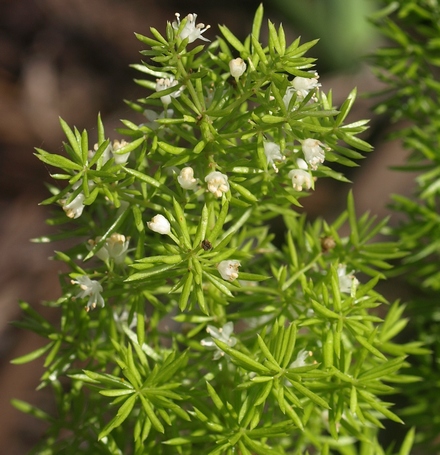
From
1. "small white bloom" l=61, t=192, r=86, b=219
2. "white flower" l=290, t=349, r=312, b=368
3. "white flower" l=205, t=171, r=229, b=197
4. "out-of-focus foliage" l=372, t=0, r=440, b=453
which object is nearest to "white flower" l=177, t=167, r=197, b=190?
"white flower" l=205, t=171, r=229, b=197

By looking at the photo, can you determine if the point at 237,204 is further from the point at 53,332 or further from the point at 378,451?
the point at 378,451

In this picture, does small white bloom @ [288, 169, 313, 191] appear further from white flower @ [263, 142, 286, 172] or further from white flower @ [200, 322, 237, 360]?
white flower @ [200, 322, 237, 360]

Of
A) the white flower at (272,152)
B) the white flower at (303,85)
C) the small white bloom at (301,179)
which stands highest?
the white flower at (303,85)

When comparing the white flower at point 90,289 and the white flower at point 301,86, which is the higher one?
the white flower at point 301,86

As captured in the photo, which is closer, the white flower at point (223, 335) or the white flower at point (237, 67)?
the white flower at point (237, 67)

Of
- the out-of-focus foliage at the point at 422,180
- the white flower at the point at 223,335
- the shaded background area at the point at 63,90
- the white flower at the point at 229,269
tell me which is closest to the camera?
the white flower at the point at 229,269

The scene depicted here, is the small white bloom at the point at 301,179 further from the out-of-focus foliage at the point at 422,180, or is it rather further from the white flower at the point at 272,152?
the out-of-focus foliage at the point at 422,180

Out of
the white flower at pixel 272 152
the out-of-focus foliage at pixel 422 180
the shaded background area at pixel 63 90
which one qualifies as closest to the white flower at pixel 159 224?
the white flower at pixel 272 152
